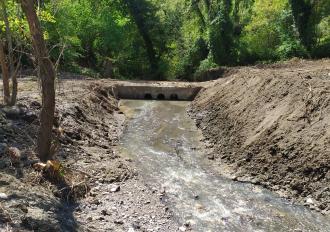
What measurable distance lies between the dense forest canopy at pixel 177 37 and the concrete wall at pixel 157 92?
18.2ft

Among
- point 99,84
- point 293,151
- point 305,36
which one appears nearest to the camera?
point 293,151

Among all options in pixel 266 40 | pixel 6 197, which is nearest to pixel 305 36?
pixel 266 40

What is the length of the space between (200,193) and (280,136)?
3.61 m

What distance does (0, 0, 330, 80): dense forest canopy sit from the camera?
32.2 metres

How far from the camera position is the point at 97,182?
1161 centimetres

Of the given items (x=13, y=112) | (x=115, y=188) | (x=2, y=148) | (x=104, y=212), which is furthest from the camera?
(x=13, y=112)

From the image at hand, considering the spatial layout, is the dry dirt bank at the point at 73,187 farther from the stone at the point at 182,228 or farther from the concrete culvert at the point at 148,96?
the concrete culvert at the point at 148,96

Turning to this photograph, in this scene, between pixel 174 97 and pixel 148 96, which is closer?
pixel 174 97

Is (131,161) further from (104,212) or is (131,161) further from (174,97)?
(174,97)

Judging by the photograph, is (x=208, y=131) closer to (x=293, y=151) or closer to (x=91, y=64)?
(x=293, y=151)

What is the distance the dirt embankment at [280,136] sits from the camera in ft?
38.6

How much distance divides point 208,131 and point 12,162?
10251 mm

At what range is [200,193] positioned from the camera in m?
12.1

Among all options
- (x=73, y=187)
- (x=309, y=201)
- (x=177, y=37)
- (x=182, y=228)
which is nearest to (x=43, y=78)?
(x=73, y=187)
